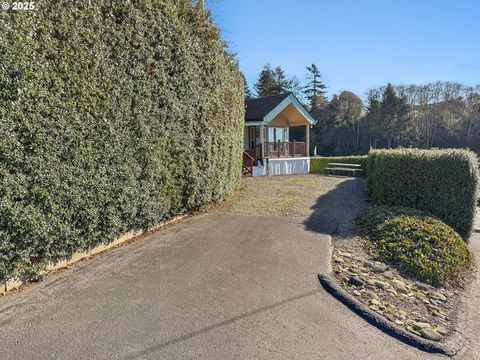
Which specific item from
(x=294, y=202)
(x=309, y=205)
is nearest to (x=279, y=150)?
(x=294, y=202)

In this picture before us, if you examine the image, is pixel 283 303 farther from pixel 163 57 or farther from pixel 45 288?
pixel 163 57

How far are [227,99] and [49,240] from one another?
631cm

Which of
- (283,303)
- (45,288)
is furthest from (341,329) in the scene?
(45,288)

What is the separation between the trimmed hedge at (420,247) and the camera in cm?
456

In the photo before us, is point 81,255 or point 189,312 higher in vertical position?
point 81,255

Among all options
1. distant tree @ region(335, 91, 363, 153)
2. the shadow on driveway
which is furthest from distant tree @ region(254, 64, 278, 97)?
the shadow on driveway

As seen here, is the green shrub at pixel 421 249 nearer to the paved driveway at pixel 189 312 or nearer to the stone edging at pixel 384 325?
the paved driveway at pixel 189 312

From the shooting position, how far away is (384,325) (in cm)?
312

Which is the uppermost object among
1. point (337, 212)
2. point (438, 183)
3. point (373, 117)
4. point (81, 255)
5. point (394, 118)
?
point (373, 117)

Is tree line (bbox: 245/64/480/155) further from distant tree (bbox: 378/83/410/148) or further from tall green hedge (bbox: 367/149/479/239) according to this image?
tall green hedge (bbox: 367/149/479/239)

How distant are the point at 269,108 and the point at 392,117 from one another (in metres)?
35.7

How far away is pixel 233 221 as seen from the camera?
6762 millimetres

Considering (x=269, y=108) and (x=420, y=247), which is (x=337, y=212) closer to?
(x=420, y=247)

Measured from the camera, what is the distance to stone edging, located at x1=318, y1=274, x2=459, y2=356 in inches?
113
